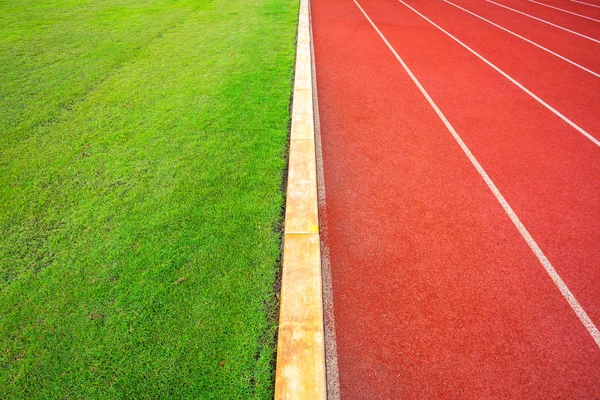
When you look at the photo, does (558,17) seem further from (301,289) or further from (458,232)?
(301,289)

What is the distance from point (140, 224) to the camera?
3457mm

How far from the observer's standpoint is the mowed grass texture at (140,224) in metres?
2.42

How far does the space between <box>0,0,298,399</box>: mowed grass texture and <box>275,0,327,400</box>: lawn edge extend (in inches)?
5.0

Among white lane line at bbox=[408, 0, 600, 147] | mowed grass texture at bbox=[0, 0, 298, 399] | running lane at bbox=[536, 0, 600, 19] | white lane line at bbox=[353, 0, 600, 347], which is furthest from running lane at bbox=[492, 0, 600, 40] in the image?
mowed grass texture at bbox=[0, 0, 298, 399]

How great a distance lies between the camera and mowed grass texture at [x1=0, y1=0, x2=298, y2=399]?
2420 mm

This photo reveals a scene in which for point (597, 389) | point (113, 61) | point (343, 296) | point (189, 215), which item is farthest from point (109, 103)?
point (597, 389)

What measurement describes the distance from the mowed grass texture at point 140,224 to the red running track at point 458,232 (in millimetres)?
851

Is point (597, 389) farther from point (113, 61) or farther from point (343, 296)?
point (113, 61)

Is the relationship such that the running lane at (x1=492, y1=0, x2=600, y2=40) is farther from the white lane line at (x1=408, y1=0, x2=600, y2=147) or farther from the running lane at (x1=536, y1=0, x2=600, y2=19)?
the white lane line at (x1=408, y1=0, x2=600, y2=147)

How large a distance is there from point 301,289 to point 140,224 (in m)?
1.86

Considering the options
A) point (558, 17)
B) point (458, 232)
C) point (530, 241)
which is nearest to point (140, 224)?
point (458, 232)

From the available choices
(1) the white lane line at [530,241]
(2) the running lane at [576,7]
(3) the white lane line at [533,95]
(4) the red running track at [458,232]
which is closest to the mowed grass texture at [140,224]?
(4) the red running track at [458,232]

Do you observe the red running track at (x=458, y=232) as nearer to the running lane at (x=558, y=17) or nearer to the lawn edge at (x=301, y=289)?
the lawn edge at (x=301, y=289)

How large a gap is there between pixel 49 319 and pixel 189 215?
4.84 ft
